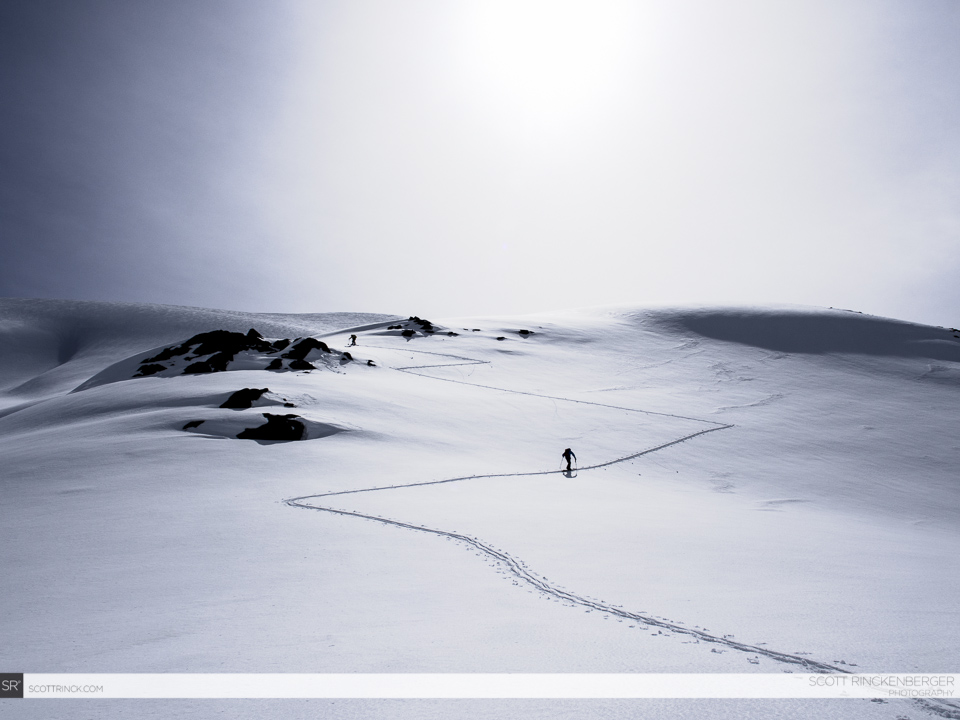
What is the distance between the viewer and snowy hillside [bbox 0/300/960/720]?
5.77 m

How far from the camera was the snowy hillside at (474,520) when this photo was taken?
5.77m

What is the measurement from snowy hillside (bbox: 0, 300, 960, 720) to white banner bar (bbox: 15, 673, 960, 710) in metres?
0.19

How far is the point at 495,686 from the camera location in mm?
4754

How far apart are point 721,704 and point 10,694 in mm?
6045

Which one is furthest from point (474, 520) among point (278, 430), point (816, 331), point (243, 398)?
point (816, 331)

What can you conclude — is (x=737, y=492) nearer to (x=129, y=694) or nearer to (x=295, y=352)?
(x=129, y=694)

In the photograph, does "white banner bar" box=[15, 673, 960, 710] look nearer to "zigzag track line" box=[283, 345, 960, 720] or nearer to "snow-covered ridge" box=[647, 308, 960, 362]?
"zigzag track line" box=[283, 345, 960, 720]

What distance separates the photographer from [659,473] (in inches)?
853

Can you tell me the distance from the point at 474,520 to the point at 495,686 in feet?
25.1

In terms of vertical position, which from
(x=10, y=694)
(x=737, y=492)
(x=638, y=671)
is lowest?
(x=737, y=492)

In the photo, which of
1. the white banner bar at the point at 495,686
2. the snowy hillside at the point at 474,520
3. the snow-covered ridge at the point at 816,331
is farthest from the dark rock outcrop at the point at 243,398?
the snow-covered ridge at the point at 816,331

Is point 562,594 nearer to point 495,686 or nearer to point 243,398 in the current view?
point 495,686

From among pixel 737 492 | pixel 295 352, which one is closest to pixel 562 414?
pixel 737 492

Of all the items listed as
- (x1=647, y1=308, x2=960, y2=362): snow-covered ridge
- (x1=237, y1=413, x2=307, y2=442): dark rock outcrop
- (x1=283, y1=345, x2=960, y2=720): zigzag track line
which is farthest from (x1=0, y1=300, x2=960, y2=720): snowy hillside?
(x1=647, y1=308, x2=960, y2=362): snow-covered ridge
